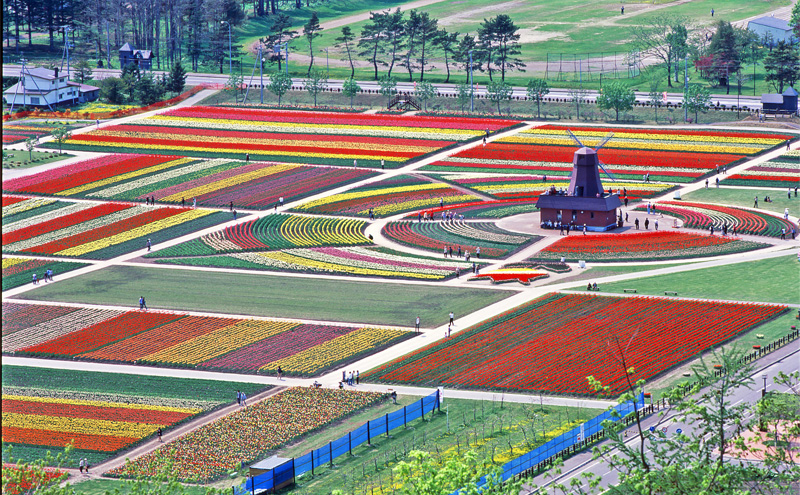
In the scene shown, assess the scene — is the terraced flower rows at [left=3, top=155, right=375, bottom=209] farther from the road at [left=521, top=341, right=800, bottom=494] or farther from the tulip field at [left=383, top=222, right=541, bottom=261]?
the road at [left=521, top=341, right=800, bottom=494]

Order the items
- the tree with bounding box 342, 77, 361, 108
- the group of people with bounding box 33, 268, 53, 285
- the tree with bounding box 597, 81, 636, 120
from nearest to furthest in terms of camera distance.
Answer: the group of people with bounding box 33, 268, 53, 285, the tree with bounding box 597, 81, 636, 120, the tree with bounding box 342, 77, 361, 108

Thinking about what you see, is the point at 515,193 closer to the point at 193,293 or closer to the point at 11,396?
the point at 193,293

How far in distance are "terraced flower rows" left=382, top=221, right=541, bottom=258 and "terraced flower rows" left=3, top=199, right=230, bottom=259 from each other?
19.6 m

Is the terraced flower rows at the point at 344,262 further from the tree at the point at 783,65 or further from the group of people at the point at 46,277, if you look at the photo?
the tree at the point at 783,65

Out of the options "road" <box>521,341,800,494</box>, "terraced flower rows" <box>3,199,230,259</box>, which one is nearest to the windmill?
"terraced flower rows" <box>3,199,230,259</box>

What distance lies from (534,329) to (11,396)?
33.7 m

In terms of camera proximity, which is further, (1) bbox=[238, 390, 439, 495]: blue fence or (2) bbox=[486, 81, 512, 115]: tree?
(2) bbox=[486, 81, 512, 115]: tree

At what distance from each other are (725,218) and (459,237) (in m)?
25.7

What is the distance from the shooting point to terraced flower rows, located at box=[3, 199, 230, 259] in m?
111

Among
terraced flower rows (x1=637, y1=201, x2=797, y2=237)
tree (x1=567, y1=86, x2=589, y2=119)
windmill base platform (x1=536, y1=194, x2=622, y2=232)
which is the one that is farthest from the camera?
tree (x1=567, y1=86, x2=589, y2=119)

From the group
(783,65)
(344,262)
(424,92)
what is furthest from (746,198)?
(424,92)

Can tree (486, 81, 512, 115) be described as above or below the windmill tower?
above

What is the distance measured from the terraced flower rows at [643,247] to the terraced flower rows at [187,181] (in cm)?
3565

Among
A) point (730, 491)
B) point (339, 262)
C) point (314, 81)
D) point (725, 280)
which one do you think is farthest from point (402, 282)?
point (314, 81)
